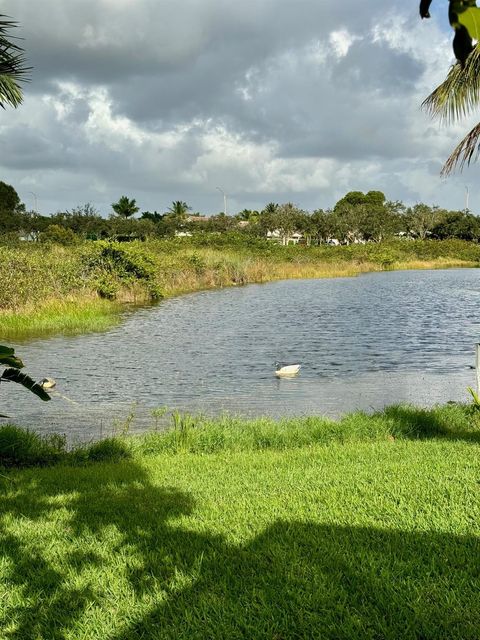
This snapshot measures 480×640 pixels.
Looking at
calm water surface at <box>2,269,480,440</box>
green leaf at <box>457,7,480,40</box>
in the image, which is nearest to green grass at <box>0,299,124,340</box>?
calm water surface at <box>2,269,480,440</box>

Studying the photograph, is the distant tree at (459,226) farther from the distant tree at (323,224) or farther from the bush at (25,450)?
the bush at (25,450)

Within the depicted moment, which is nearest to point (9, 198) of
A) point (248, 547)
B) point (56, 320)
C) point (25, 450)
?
point (56, 320)

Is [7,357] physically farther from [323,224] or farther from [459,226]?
[459,226]

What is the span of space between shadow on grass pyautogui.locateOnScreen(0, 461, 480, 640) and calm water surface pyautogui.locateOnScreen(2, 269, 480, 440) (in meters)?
3.10

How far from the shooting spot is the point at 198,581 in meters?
3.81

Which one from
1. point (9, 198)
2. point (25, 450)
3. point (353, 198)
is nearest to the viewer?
point (25, 450)

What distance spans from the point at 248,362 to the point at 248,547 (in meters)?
12.0

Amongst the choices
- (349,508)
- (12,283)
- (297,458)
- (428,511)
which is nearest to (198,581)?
(349,508)

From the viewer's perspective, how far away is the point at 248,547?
4.27 meters

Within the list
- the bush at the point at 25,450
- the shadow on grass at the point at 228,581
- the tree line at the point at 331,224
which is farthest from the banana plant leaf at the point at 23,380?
the tree line at the point at 331,224

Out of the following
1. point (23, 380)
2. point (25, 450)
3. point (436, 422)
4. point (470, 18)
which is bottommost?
point (436, 422)

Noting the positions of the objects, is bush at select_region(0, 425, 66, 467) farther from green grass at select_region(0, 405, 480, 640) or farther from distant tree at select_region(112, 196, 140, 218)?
distant tree at select_region(112, 196, 140, 218)

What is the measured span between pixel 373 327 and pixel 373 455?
56.3 ft

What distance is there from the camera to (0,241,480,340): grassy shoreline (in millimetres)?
22297
